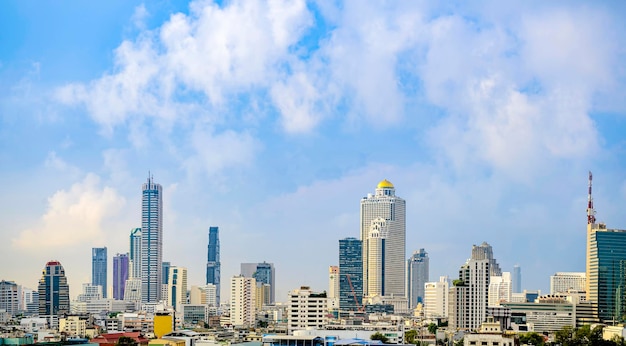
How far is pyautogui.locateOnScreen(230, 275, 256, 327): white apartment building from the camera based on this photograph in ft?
168

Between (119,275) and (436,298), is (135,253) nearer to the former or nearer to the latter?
(119,275)

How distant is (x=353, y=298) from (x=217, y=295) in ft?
36.6

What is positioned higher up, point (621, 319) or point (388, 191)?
point (388, 191)

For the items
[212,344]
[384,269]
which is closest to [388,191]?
[384,269]

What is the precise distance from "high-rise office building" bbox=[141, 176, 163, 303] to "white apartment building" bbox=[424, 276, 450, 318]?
67.3ft

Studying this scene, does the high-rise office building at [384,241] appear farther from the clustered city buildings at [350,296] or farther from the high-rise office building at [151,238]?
the high-rise office building at [151,238]

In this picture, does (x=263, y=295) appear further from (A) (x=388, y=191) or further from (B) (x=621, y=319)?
(B) (x=621, y=319)

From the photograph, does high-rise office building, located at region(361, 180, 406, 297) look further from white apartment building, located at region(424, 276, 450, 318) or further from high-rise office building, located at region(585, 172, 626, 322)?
high-rise office building, located at region(585, 172, 626, 322)

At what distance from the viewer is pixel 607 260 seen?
4369cm

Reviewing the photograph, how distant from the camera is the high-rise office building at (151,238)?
254 feet

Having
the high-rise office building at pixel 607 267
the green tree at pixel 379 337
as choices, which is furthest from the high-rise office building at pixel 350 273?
the green tree at pixel 379 337

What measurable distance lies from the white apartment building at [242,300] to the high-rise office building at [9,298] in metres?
13.6

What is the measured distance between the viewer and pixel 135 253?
79.4 meters

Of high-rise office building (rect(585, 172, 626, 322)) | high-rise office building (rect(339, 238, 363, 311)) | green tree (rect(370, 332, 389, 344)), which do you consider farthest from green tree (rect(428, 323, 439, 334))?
high-rise office building (rect(339, 238, 363, 311))
